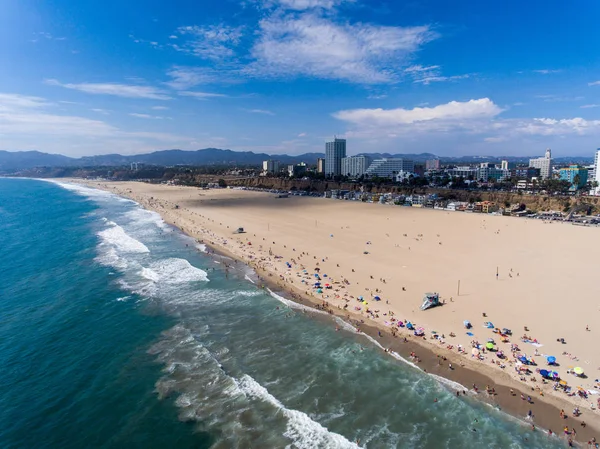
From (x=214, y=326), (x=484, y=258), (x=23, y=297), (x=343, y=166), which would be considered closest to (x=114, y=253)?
(x=23, y=297)

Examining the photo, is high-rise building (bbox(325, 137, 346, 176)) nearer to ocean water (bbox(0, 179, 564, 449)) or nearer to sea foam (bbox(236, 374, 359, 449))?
ocean water (bbox(0, 179, 564, 449))

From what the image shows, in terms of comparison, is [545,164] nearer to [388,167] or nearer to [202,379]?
[388,167]

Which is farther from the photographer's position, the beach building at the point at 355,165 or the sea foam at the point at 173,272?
the beach building at the point at 355,165

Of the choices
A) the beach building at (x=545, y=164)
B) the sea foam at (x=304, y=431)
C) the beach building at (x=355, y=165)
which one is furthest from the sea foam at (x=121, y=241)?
the beach building at (x=545, y=164)

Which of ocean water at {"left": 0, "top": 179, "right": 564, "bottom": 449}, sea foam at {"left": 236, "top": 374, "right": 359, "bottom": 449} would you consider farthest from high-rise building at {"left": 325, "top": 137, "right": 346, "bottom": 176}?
sea foam at {"left": 236, "top": 374, "right": 359, "bottom": 449}

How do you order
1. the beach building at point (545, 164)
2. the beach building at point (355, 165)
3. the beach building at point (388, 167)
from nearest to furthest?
1. the beach building at point (388, 167)
2. the beach building at point (355, 165)
3. the beach building at point (545, 164)

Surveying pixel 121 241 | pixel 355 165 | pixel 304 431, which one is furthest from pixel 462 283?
pixel 355 165

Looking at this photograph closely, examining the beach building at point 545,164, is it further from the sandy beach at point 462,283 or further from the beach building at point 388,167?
the sandy beach at point 462,283
